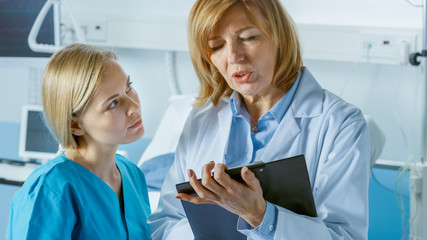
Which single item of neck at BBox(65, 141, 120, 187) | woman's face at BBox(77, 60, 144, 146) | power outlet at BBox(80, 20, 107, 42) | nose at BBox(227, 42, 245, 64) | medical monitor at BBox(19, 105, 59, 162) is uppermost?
power outlet at BBox(80, 20, 107, 42)

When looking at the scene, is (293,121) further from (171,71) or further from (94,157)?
(171,71)

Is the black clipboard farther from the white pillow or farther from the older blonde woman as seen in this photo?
the white pillow

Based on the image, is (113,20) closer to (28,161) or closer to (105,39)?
(105,39)

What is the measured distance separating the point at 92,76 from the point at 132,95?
5.7 inches

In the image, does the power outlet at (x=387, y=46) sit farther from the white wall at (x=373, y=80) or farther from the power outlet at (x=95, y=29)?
the power outlet at (x=95, y=29)

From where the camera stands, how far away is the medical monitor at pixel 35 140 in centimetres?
237

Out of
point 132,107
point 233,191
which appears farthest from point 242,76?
point 233,191

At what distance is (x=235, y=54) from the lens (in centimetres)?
138

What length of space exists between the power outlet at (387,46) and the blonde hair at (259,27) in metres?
1.15

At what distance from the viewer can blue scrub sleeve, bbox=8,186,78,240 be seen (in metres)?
1.21

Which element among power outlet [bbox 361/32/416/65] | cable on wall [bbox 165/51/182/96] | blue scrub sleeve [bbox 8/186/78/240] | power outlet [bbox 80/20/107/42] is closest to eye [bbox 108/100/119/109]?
blue scrub sleeve [bbox 8/186/78/240]

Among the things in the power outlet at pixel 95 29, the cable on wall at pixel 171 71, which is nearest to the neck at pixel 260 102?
the cable on wall at pixel 171 71

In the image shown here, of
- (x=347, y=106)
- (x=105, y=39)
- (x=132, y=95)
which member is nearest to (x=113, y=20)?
(x=105, y=39)

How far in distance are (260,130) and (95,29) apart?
196 centimetres
